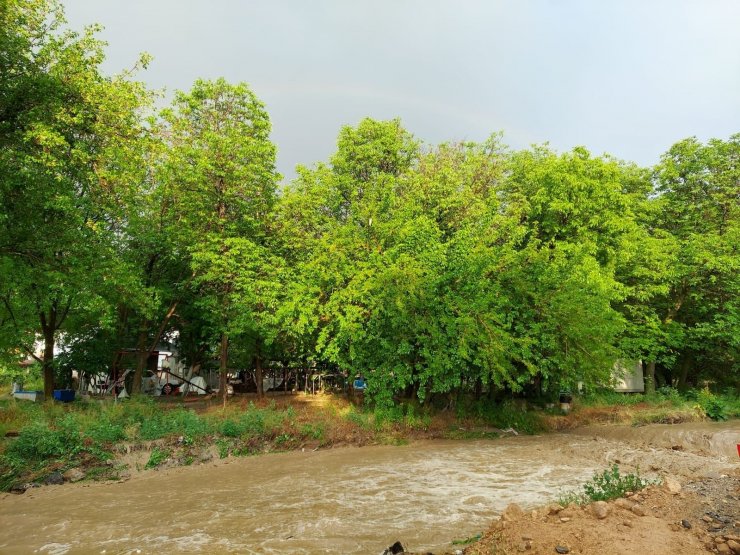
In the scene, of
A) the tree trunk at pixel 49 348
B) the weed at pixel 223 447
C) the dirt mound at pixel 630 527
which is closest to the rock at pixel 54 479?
the weed at pixel 223 447

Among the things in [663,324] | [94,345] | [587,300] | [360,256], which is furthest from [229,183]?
[663,324]

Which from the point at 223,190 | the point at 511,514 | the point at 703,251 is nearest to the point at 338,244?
the point at 223,190

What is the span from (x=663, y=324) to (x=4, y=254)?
30.2 m

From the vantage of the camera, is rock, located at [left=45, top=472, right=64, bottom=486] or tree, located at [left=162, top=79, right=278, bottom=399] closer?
rock, located at [left=45, top=472, right=64, bottom=486]

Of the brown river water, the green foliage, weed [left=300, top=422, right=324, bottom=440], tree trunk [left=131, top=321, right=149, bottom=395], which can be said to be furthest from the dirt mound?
tree trunk [left=131, top=321, right=149, bottom=395]

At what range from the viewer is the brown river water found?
27.4ft

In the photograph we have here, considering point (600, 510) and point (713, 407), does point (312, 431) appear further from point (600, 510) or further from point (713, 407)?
point (713, 407)

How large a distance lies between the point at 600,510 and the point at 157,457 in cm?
1236

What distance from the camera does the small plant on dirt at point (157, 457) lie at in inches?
552

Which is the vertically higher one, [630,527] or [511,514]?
[630,527]

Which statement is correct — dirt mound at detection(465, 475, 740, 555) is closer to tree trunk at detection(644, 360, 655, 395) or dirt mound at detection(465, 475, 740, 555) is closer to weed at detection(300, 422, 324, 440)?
weed at detection(300, 422, 324, 440)

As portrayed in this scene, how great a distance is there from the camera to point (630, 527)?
570cm

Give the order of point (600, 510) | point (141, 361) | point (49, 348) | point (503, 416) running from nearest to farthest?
point (600, 510) → point (49, 348) → point (503, 416) → point (141, 361)

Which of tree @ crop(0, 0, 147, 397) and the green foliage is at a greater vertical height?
tree @ crop(0, 0, 147, 397)
